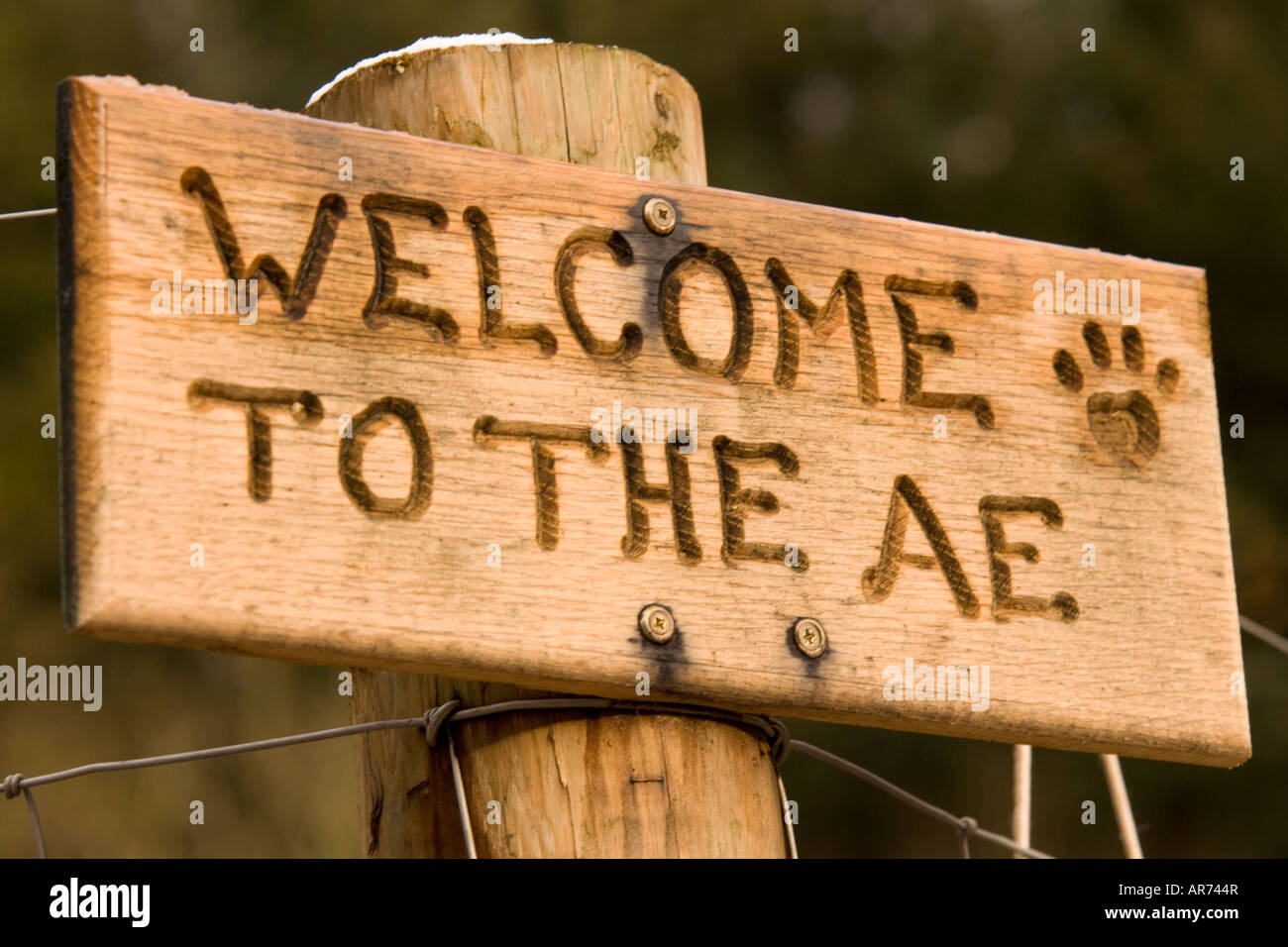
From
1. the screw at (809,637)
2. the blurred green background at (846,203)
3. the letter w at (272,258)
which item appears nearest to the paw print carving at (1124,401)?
the screw at (809,637)

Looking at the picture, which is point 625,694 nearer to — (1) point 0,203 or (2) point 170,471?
(2) point 170,471

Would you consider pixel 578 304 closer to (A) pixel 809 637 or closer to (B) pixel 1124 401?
(A) pixel 809 637

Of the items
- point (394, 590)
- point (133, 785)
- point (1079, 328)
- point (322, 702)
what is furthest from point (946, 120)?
point (394, 590)

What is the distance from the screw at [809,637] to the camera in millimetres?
990

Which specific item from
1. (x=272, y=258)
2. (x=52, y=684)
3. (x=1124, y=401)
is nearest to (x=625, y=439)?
(x=272, y=258)

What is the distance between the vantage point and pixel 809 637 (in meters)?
0.99

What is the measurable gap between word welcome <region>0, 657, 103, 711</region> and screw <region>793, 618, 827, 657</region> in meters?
4.56

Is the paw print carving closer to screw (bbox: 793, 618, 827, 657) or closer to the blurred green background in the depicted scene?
screw (bbox: 793, 618, 827, 657)

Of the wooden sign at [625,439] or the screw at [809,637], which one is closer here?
the wooden sign at [625,439]

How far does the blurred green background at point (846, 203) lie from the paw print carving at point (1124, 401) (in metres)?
4.43

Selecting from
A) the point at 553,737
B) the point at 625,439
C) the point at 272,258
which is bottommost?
the point at 553,737

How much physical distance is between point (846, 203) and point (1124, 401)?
523 cm

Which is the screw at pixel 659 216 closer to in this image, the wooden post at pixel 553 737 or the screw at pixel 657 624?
the wooden post at pixel 553 737

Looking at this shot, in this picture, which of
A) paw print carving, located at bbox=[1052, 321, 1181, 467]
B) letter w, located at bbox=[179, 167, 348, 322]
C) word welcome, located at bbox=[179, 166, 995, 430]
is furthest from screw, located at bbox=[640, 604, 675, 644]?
paw print carving, located at bbox=[1052, 321, 1181, 467]
